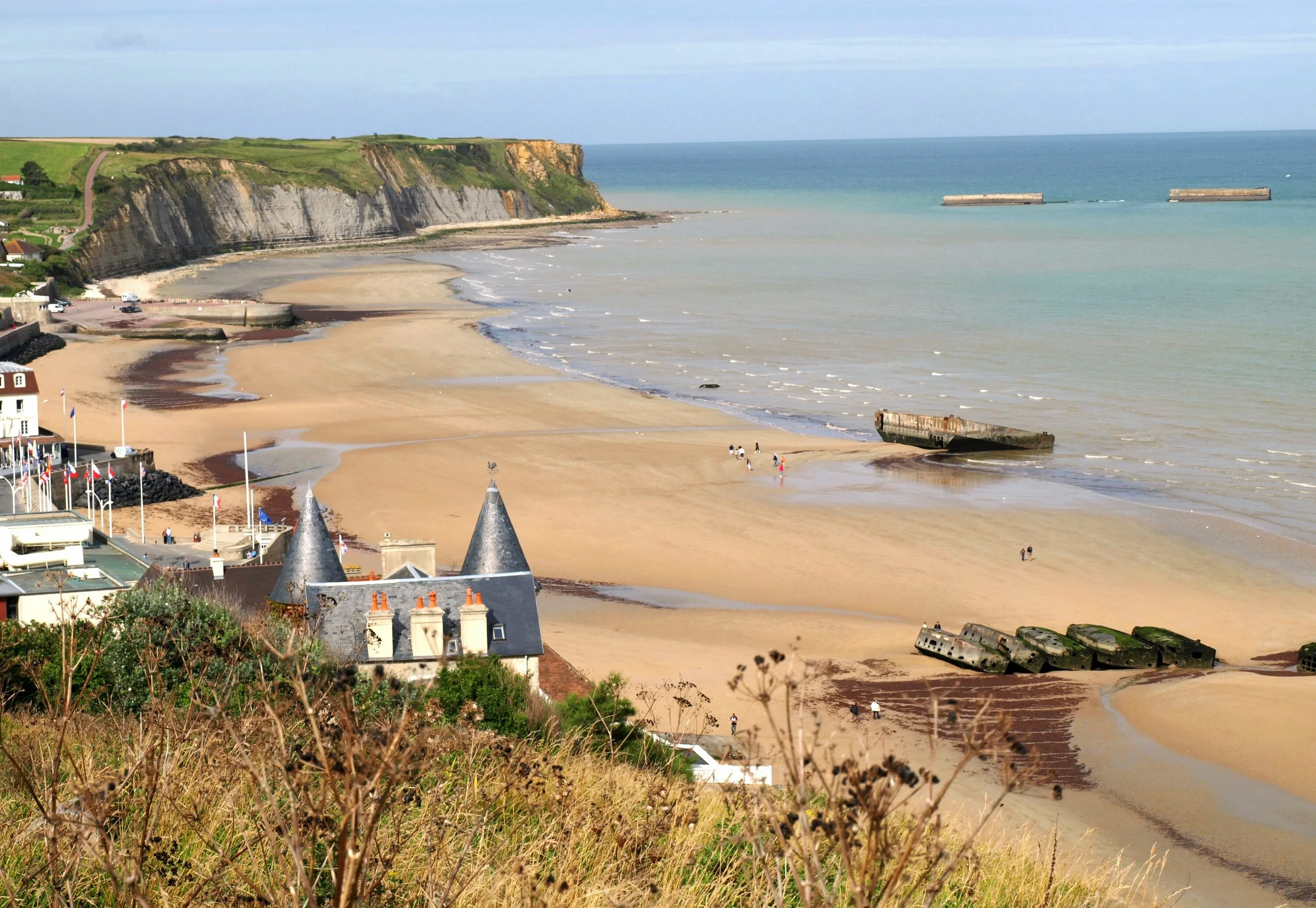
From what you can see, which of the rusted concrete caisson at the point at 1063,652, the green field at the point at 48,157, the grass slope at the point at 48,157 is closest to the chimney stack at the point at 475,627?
the rusted concrete caisson at the point at 1063,652

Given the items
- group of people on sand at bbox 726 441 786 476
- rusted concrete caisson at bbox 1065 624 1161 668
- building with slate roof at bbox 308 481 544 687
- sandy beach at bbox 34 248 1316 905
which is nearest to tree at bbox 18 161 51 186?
sandy beach at bbox 34 248 1316 905

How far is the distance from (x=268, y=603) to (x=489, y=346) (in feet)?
186

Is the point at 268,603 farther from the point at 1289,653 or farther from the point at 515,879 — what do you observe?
the point at 1289,653

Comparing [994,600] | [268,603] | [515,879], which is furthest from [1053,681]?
[515,879]

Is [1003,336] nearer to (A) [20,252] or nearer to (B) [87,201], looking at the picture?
(A) [20,252]

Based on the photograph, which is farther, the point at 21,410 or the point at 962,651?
the point at 21,410

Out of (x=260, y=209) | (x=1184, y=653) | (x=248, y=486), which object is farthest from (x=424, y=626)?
(x=260, y=209)

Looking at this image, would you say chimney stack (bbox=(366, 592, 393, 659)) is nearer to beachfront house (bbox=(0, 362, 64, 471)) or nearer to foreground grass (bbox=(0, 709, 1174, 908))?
foreground grass (bbox=(0, 709, 1174, 908))

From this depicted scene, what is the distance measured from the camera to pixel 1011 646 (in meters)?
27.0

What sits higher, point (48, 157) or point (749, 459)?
point (48, 157)

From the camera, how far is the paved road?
10588cm

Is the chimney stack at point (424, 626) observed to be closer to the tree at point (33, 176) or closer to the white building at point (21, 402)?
the white building at point (21, 402)

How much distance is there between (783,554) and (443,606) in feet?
58.5

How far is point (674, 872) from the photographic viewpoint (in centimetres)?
771
